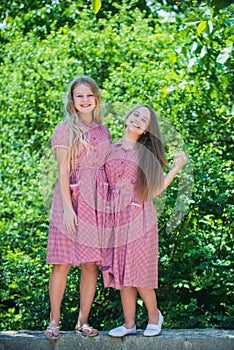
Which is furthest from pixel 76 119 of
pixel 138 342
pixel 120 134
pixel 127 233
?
pixel 120 134

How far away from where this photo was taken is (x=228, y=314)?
5.57 m

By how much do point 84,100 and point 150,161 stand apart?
514 millimetres

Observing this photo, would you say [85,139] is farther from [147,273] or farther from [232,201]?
[232,201]

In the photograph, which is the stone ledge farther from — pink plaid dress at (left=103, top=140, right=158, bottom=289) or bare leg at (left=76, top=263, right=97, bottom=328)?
pink plaid dress at (left=103, top=140, right=158, bottom=289)

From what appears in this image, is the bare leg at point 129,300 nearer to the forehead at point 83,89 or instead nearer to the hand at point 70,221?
the hand at point 70,221

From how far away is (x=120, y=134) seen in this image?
625cm

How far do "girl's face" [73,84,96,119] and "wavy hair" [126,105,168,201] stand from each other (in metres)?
0.25

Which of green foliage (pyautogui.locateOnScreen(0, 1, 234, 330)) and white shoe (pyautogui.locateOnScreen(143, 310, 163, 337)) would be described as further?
green foliage (pyautogui.locateOnScreen(0, 1, 234, 330))

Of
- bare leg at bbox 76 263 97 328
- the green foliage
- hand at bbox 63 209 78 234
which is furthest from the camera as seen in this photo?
the green foliage

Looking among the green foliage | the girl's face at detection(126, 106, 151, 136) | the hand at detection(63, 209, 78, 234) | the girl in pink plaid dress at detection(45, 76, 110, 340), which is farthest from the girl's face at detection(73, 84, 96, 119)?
the green foliage

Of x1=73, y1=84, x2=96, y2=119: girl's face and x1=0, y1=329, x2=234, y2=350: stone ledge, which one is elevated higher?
x1=73, y1=84, x2=96, y2=119: girl's face

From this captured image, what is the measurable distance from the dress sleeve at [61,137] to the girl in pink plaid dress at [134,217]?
27 cm

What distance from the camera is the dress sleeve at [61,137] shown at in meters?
4.46

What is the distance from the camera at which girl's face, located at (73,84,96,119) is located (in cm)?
455
